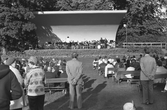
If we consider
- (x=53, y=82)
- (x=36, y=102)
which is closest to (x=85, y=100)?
(x=53, y=82)

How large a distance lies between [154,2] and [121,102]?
25.3m

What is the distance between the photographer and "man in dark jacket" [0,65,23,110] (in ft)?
10.3

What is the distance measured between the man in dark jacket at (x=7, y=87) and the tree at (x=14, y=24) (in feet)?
71.2

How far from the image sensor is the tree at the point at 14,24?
79.0 ft

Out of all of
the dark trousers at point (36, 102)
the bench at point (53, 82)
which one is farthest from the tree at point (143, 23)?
the dark trousers at point (36, 102)

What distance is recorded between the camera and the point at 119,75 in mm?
10023

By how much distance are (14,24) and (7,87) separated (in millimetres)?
22108

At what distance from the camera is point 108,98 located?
7.78 meters

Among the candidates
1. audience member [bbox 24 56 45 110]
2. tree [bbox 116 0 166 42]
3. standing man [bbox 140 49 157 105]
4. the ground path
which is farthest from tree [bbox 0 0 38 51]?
audience member [bbox 24 56 45 110]

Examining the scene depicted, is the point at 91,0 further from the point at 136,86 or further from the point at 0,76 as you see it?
the point at 0,76

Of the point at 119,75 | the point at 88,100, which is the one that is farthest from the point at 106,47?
the point at 88,100

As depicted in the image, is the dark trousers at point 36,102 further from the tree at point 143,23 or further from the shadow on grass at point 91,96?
the tree at point 143,23

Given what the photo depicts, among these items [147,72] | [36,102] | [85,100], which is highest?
[147,72]

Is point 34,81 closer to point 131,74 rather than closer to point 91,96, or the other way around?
point 91,96
